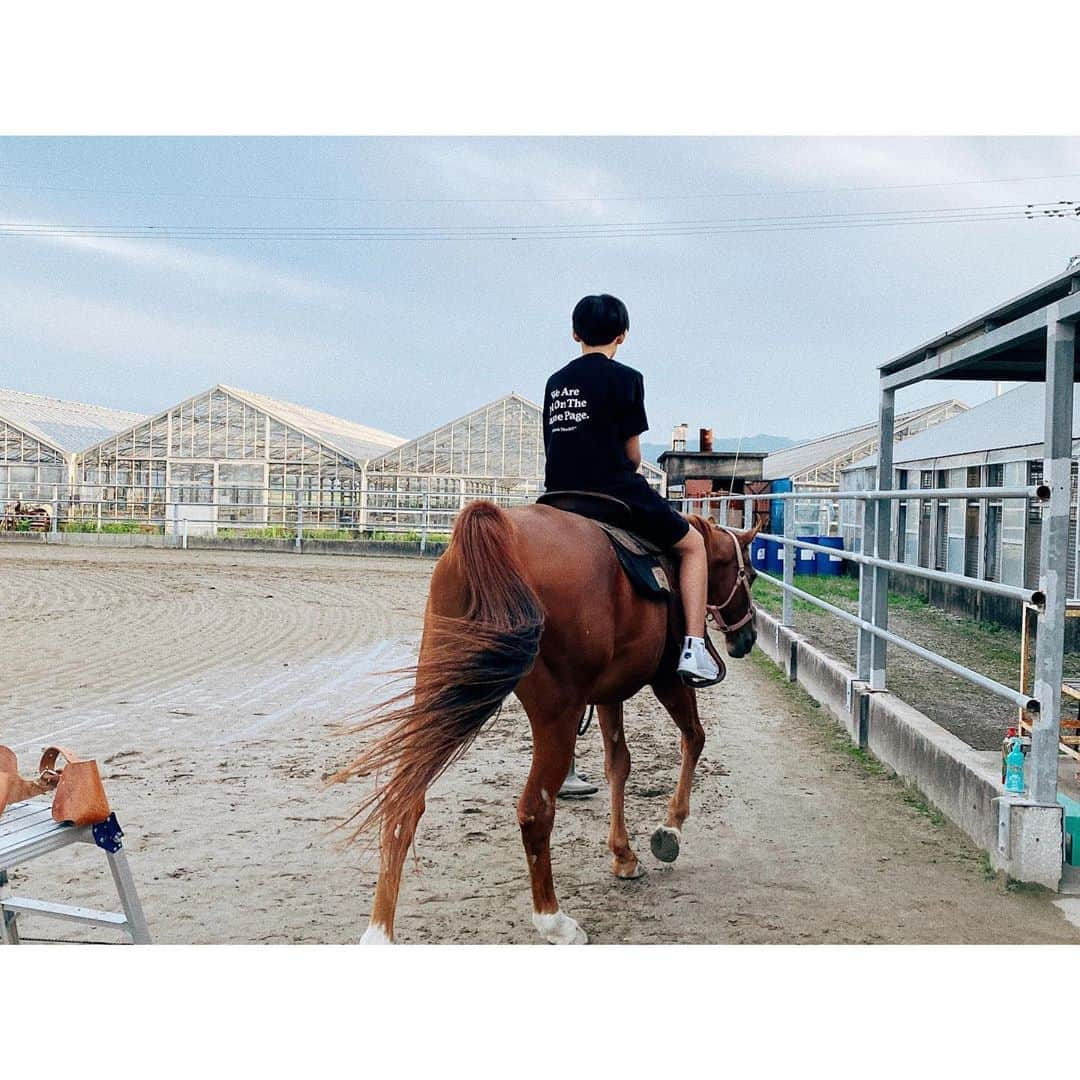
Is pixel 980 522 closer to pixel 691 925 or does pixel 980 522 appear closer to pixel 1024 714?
pixel 1024 714

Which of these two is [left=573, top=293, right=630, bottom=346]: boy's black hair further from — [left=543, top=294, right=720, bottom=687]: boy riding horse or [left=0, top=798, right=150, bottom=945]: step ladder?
[left=0, top=798, right=150, bottom=945]: step ladder

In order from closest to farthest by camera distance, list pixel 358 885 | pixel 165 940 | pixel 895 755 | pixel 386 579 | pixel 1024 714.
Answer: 1. pixel 165 940
2. pixel 358 885
3. pixel 1024 714
4. pixel 895 755
5. pixel 386 579

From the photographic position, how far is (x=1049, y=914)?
3184 millimetres

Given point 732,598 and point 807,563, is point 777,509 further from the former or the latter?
point 732,598

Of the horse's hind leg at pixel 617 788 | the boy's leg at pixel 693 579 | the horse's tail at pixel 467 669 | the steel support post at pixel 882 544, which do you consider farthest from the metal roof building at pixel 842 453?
the horse's tail at pixel 467 669

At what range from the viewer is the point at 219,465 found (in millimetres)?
26125

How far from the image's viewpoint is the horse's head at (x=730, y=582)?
4.09 meters

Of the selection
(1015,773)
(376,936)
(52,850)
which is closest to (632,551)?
(376,936)

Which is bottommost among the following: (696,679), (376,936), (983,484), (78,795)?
(376,936)

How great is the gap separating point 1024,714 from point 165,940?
3169mm

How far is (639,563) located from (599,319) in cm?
80

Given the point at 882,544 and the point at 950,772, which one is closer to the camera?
the point at 950,772

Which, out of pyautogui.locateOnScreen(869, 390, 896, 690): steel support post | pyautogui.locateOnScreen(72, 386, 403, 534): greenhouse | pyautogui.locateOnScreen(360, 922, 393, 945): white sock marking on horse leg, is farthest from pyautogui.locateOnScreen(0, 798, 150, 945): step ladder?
pyautogui.locateOnScreen(72, 386, 403, 534): greenhouse
